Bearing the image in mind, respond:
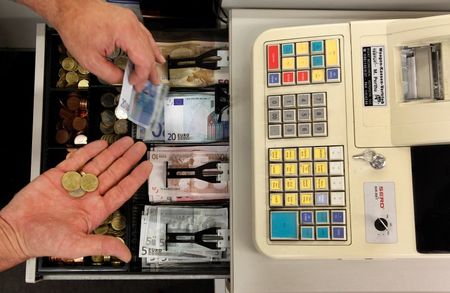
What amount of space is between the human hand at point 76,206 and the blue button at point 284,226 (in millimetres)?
382

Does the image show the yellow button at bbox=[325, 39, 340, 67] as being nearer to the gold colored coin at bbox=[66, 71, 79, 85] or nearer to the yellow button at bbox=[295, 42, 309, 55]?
the yellow button at bbox=[295, 42, 309, 55]

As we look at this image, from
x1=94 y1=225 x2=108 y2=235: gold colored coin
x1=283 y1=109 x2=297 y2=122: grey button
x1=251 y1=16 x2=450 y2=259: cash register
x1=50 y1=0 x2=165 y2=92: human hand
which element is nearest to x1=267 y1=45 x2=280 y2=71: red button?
A: x1=251 y1=16 x2=450 y2=259: cash register

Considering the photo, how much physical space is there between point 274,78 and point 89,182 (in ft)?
1.94

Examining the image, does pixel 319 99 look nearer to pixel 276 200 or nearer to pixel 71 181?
pixel 276 200

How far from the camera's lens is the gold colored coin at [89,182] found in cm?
119

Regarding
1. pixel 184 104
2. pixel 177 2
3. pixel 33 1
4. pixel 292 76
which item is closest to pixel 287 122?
pixel 292 76

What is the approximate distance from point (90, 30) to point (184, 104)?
0.36m

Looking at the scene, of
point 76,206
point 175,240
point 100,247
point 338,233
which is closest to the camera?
point 338,233

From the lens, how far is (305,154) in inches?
37.8

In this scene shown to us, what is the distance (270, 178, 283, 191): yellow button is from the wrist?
66 centimetres

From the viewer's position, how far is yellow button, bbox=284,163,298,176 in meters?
0.96

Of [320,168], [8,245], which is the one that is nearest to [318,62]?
[320,168]

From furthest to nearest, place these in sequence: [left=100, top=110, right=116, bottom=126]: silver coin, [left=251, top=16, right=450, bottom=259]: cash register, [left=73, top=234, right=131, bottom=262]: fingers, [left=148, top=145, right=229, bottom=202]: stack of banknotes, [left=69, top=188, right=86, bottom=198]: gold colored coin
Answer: [left=100, top=110, right=116, bottom=126]: silver coin, [left=148, top=145, right=229, bottom=202]: stack of banknotes, [left=69, top=188, right=86, bottom=198]: gold colored coin, [left=73, top=234, right=131, bottom=262]: fingers, [left=251, top=16, right=450, bottom=259]: cash register

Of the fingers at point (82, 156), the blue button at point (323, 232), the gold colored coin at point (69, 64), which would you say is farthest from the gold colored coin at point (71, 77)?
the blue button at point (323, 232)
